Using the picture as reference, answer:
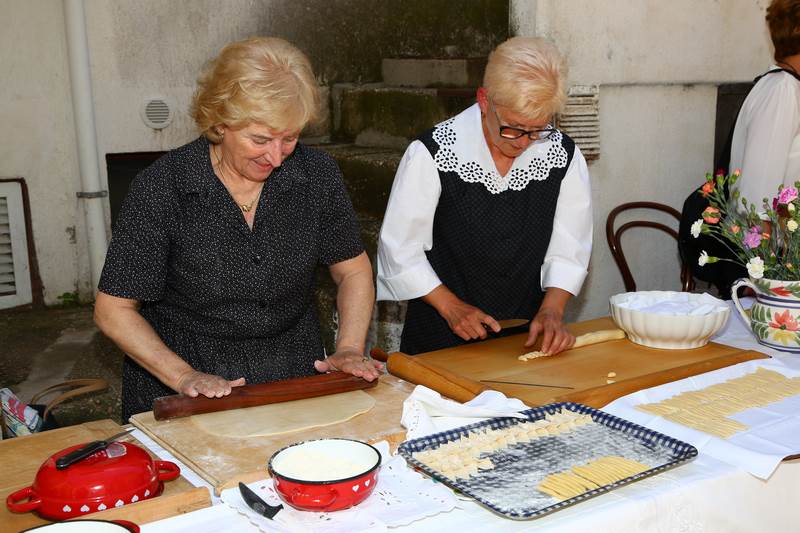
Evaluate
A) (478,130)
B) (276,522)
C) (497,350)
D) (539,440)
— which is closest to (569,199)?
(478,130)

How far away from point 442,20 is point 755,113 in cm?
298

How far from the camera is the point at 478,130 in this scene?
9.05ft

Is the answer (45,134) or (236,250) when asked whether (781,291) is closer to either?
(236,250)

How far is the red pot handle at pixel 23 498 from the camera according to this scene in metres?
1.44

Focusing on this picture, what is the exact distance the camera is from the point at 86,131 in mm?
4891

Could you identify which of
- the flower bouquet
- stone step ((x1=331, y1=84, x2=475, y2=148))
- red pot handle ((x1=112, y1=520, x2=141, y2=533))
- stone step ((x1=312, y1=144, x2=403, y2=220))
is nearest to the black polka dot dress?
red pot handle ((x1=112, y1=520, x2=141, y2=533))

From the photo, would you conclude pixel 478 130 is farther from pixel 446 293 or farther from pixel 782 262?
pixel 782 262

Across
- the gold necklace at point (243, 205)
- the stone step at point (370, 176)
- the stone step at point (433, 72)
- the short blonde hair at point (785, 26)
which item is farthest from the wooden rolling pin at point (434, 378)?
the stone step at point (433, 72)

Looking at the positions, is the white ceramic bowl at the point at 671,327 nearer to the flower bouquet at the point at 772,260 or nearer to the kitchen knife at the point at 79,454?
the flower bouquet at the point at 772,260

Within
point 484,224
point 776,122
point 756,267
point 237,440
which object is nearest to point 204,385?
point 237,440

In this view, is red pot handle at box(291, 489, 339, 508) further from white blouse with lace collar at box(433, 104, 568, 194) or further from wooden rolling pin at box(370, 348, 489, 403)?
white blouse with lace collar at box(433, 104, 568, 194)

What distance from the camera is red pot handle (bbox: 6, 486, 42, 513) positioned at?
4.71 ft

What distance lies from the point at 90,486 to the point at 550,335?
1.33 m

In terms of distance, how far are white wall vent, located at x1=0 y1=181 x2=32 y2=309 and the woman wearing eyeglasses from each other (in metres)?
2.95
